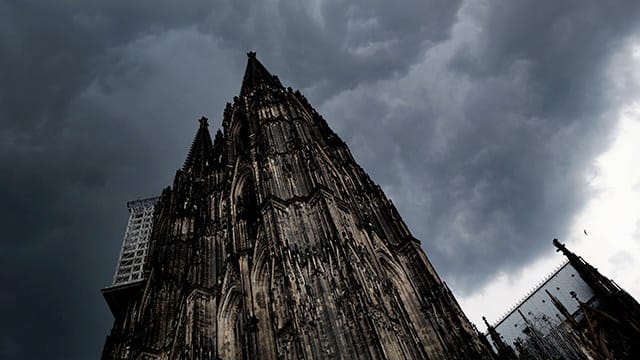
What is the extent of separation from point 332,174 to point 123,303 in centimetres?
1906

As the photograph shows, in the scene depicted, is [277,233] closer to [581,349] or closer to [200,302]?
[200,302]

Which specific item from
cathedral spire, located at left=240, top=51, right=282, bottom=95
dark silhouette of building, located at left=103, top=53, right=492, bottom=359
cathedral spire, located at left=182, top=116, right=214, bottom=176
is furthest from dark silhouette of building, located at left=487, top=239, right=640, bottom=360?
cathedral spire, located at left=182, top=116, right=214, bottom=176

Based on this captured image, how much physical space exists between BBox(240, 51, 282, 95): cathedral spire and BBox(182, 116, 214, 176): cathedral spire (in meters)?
5.60

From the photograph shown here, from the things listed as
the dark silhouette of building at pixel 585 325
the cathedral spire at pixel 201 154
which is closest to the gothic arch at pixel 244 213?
the cathedral spire at pixel 201 154

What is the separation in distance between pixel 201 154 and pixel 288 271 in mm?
23962

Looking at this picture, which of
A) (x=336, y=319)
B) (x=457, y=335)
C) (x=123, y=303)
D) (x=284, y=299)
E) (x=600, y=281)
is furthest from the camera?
(x=123, y=303)

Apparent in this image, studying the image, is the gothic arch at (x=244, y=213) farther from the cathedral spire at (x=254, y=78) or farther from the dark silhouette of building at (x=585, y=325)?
Answer: the dark silhouette of building at (x=585, y=325)

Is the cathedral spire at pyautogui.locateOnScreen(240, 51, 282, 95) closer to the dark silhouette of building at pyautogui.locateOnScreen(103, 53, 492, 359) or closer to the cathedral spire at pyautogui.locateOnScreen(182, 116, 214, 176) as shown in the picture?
the dark silhouette of building at pyautogui.locateOnScreen(103, 53, 492, 359)

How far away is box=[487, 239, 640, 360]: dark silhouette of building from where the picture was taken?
1691cm

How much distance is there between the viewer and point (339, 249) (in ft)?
44.1

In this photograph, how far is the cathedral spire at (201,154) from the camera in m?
31.9

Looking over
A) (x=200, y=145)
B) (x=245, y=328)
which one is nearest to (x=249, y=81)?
(x=200, y=145)

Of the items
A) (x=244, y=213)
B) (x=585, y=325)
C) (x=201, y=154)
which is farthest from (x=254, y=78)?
(x=585, y=325)

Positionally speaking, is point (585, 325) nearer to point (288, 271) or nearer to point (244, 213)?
point (288, 271)
